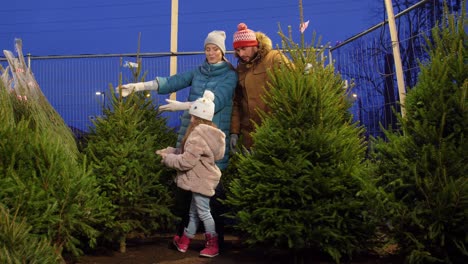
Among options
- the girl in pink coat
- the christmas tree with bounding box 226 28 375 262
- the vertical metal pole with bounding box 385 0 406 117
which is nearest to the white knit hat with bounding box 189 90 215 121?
the girl in pink coat

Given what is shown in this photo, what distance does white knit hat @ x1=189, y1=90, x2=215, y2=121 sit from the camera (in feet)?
17.1

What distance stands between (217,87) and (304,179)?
64.2 inches

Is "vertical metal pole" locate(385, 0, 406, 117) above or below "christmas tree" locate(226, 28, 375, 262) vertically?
above

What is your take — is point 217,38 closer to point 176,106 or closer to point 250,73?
point 250,73

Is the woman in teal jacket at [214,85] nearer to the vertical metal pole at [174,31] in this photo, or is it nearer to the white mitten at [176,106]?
the white mitten at [176,106]

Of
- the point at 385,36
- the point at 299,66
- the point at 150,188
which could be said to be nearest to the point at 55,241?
the point at 150,188

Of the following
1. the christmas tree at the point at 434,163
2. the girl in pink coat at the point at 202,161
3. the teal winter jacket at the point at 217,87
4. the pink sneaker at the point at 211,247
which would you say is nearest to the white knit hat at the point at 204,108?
the girl in pink coat at the point at 202,161

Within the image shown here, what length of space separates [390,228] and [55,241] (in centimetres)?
257

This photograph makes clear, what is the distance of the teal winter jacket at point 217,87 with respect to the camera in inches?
224

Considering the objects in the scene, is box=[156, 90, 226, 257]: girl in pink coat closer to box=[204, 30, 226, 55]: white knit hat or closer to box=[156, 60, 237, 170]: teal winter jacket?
box=[156, 60, 237, 170]: teal winter jacket

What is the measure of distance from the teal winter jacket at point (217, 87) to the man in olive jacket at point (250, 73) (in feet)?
0.45

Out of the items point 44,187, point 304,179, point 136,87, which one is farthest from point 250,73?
point 44,187

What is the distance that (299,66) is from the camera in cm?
491

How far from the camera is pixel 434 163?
407cm
